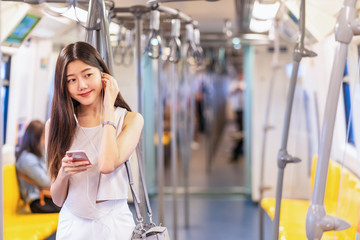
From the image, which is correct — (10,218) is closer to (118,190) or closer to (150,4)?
(118,190)

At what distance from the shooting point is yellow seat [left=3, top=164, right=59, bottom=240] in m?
2.70

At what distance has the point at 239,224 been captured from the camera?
6484mm

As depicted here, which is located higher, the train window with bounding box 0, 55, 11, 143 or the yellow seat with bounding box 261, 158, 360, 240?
the train window with bounding box 0, 55, 11, 143

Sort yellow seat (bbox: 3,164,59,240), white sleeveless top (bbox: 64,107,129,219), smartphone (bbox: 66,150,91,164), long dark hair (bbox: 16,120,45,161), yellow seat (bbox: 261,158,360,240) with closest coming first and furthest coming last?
smartphone (bbox: 66,150,91,164), white sleeveless top (bbox: 64,107,129,219), yellow seat (bbox: 261,158,360,240), yellow seat (bbox: 3,164,59,240), long dark hair (bbox: 16,120,45,161)

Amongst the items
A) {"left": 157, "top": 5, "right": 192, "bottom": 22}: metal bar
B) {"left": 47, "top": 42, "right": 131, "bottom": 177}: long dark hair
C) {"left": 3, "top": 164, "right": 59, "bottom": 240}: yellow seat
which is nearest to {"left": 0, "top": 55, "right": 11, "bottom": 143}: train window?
{"left": 3, "top": 164, "right": 59, "bottom": 240}: yellow seat

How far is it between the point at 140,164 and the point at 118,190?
239mm

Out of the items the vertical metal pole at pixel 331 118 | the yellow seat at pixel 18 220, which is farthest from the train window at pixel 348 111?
the yellow seat at pixel 18 220

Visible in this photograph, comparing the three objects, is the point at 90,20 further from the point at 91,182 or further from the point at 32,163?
the point at 32,163

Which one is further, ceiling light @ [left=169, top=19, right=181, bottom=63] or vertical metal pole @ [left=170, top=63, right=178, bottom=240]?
vertical metal pole @ [left=170, top=63, right=178, bottom=240]

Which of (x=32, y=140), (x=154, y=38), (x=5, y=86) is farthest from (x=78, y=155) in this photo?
(x=5, y=86)

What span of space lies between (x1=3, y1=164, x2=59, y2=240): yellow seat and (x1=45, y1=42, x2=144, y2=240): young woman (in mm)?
519

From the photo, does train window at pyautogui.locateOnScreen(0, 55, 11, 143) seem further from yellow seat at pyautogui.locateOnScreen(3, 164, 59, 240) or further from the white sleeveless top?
the white sleeveless top

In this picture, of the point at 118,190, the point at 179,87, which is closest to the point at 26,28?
the point at 118,190

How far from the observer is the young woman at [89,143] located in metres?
2.02
